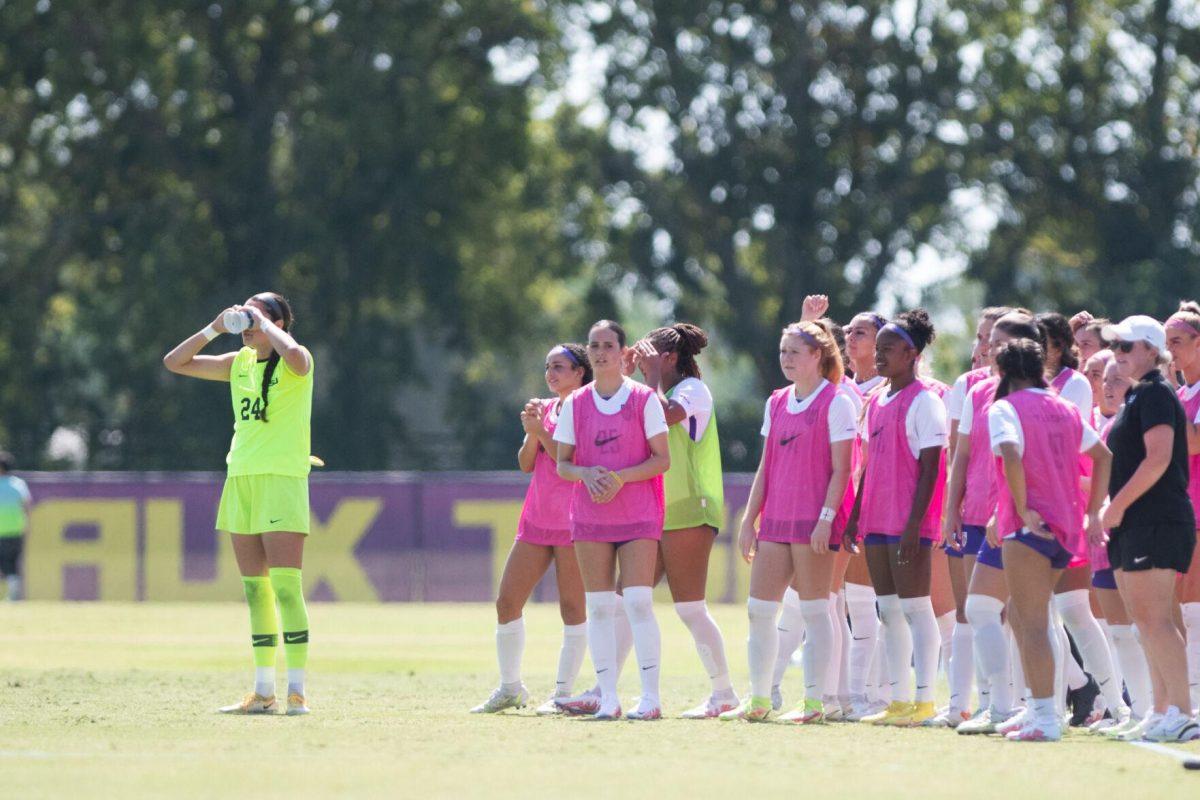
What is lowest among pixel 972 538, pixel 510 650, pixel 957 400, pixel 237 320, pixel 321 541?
pixel 510 650

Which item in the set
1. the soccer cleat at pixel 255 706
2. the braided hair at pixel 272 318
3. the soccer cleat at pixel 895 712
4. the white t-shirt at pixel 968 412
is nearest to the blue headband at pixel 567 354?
the braided hair at pixel 272 318

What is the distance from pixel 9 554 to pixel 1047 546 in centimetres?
1879

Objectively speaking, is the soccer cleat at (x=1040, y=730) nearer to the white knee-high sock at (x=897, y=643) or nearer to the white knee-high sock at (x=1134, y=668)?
the white knee-high sock at (x=1134, y=668)

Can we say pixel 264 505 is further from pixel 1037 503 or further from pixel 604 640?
pixel 1037 503

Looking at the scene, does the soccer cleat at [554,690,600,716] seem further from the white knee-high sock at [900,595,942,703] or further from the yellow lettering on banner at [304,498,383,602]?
the yellow lettering on banner at [304,498,383,602]

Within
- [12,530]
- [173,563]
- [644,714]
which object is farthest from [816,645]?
[12,530]

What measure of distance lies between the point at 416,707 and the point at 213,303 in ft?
96.1

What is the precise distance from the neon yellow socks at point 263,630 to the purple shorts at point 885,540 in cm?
319

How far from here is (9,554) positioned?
25953mm

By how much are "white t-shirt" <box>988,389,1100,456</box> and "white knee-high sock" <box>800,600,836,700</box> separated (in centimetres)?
149

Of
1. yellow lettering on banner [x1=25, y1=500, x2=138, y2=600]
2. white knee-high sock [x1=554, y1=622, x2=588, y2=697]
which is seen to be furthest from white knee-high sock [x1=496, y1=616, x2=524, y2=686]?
yellow lettering on banner [x1=25, y1=500, x2=138, y2=600]

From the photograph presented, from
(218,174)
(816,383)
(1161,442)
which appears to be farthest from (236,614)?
(218,174)

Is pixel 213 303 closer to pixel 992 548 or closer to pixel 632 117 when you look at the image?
pixel 632 117

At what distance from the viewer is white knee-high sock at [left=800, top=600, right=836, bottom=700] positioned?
10898 millimetres
